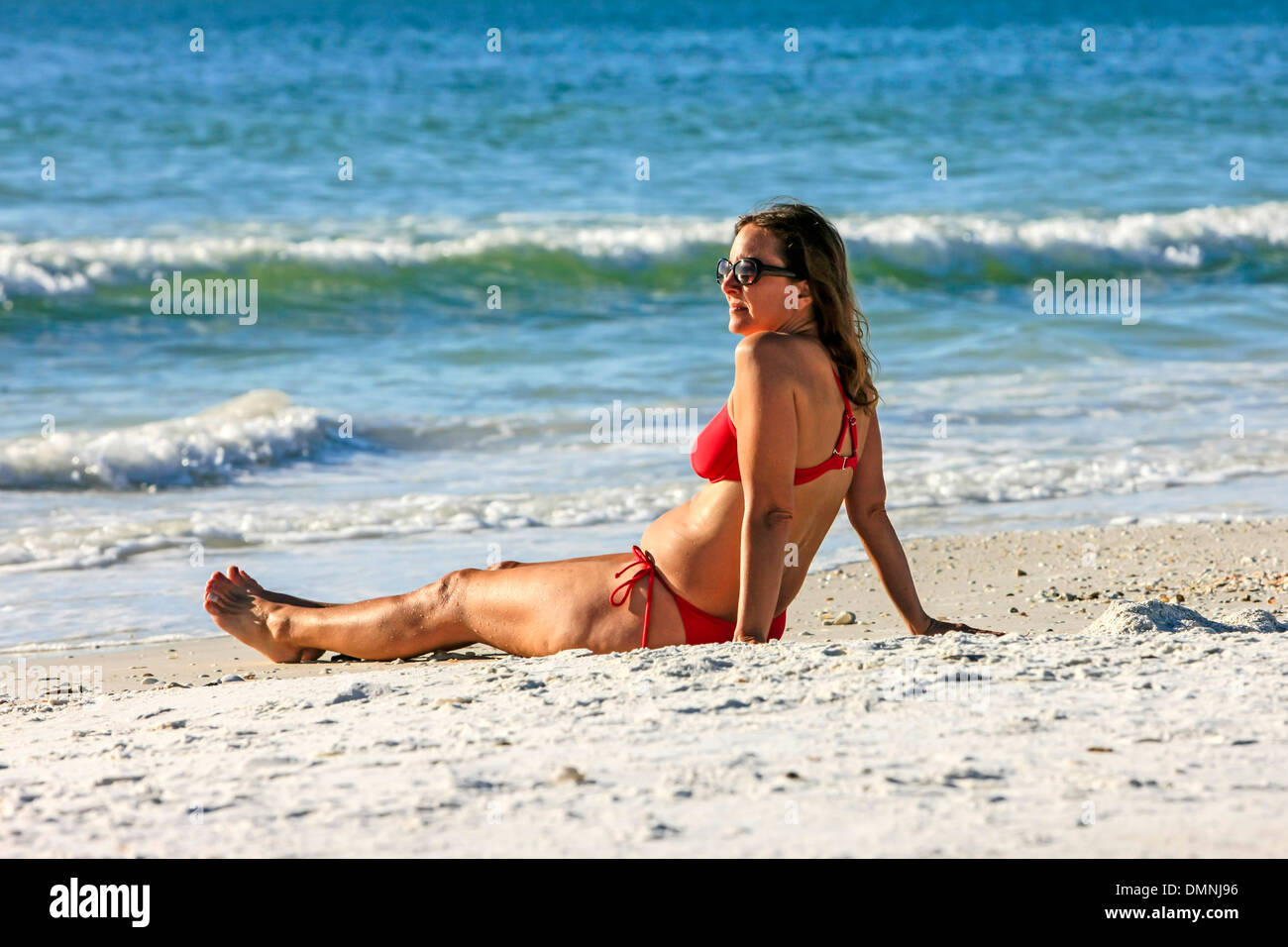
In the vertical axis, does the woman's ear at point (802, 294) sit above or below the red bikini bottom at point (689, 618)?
above

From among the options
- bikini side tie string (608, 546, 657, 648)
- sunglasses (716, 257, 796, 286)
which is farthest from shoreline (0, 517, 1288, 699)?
sunglasses (716, 257, 796, 286)

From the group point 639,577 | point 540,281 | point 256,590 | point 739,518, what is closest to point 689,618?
point 639,577

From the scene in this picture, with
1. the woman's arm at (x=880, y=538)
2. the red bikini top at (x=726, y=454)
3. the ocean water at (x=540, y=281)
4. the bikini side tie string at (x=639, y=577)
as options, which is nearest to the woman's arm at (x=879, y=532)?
the woman's arm at (x=880, y=538)

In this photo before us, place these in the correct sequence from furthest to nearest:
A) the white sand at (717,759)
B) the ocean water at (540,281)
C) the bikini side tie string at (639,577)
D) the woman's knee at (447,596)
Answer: the ocean water at (540,281)
the woman's knee at (447,596)
the bikini side tie string at (639,577)
the white sand at (717,759)

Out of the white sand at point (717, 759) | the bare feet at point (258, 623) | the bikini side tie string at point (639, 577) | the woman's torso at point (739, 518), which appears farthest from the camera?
the bare feet at point (258, 623)

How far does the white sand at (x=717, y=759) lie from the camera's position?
7.47 ft

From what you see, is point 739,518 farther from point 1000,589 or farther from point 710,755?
point 1000,589

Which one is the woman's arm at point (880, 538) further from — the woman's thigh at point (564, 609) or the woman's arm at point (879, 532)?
the woman's thigh at point (564, 609)

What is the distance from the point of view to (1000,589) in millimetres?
5008

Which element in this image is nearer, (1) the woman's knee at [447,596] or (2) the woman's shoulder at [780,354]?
(2) the woman's shoulder at [780,354]

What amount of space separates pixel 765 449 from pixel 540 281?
10693 mm

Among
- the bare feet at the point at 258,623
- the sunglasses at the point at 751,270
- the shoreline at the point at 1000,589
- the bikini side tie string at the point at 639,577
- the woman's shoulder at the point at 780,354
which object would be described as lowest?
the shoreline at the point at 1000,589

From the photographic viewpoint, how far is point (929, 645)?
337 cm
